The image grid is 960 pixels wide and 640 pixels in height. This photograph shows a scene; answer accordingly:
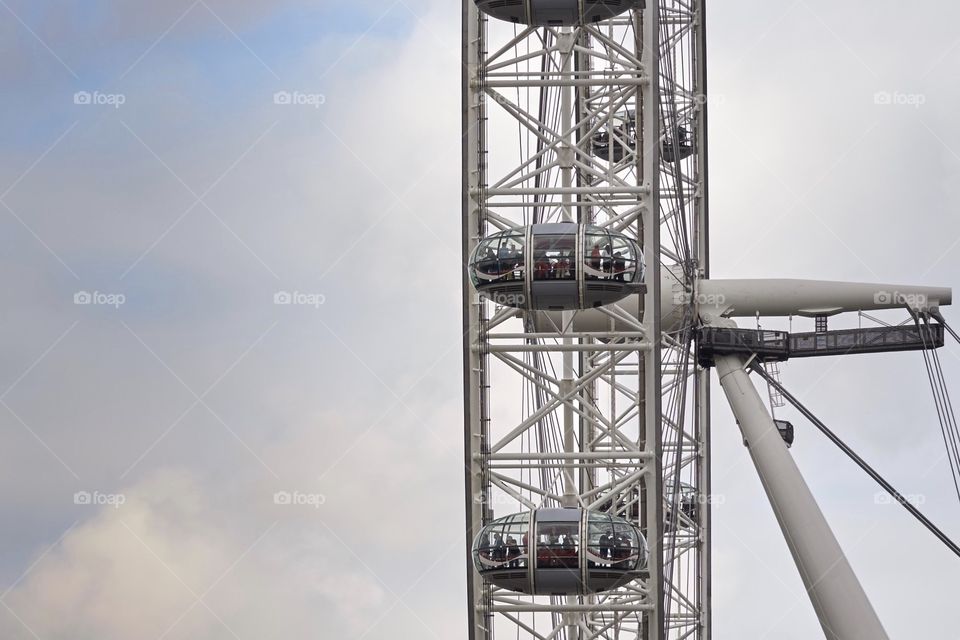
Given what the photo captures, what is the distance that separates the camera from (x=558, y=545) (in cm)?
4541

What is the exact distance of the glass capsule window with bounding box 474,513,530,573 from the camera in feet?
150

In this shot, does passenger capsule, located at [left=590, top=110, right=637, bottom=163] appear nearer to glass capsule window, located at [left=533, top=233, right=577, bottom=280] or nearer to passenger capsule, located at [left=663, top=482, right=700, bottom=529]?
passenger capsule, located at [left=663, top=482, right=700, bottom=529]

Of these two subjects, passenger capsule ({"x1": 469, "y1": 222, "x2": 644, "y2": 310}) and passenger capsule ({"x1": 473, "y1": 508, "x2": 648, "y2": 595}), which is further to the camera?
passenger capsule ({"x1": 469, "y1": 222, "x2": 644, "y2": 310})

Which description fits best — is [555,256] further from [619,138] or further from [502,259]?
[619,138]

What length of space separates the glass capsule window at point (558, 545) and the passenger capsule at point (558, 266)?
4.21 m

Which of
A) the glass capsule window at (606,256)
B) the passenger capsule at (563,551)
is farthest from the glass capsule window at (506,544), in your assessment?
the glass capsule window at (606,256)

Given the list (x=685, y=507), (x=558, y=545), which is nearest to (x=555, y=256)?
(x=558, y=545)

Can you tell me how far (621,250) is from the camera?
45688mm

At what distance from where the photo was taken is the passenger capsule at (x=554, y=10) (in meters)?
49.0

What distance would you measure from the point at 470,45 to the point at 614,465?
932cm

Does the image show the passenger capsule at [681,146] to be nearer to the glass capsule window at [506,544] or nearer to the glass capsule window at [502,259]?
the glass capsule window at [502,259]

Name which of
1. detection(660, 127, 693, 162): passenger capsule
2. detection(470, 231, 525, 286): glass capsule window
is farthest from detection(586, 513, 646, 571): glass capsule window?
detection(660, 127, 693, 162): passenger capsule

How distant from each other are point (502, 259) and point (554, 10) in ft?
20.8

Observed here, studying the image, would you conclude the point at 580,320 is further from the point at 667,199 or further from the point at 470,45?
the point at 470,45
